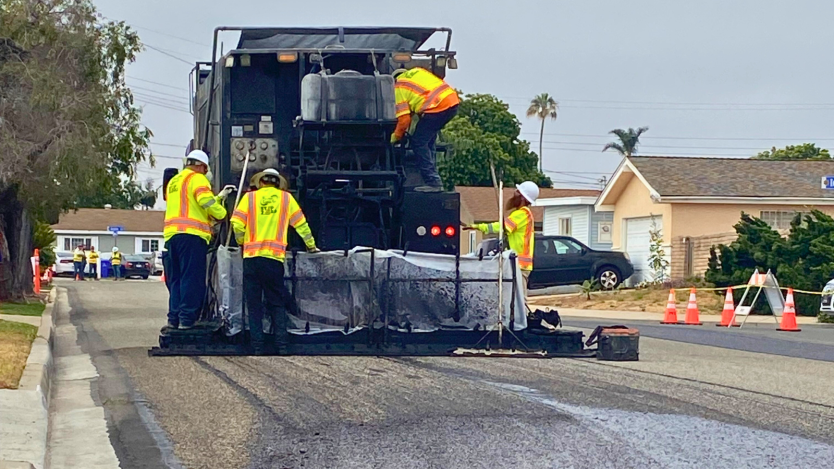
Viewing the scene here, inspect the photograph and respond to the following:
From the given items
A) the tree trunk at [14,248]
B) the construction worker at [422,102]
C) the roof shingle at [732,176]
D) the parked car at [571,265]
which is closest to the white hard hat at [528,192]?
the construction worker at [422,102]

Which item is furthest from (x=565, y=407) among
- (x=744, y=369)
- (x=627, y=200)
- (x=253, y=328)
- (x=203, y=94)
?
(x=627, y=200)

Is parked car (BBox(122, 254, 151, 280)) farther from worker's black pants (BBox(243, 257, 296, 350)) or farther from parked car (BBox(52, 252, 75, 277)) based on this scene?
worker's black pants (BBox(243, 257, 296, 350))

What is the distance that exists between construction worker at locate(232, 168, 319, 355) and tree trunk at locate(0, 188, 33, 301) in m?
15.3

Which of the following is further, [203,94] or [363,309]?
[203,94]

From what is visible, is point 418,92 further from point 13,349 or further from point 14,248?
point 14,248

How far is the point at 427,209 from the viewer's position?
11250 mm

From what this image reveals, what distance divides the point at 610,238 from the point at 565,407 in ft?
106

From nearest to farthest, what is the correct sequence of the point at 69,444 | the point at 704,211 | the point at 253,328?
the point at 69,444 → the point at 253,328 → the point at 704,211

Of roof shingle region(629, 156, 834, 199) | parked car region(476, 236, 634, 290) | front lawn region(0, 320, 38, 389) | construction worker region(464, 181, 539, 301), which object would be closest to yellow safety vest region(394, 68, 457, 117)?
construction worker region(464, 181, 539, 301)

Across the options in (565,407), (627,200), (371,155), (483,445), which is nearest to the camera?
(483,445)

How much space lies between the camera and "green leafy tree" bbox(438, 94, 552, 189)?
64438 millimetres

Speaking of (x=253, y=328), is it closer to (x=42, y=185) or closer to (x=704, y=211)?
(x=42, y=185)

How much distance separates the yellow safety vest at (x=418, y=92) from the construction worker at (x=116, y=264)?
44.1 m

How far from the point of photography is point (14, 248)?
2645 cm
